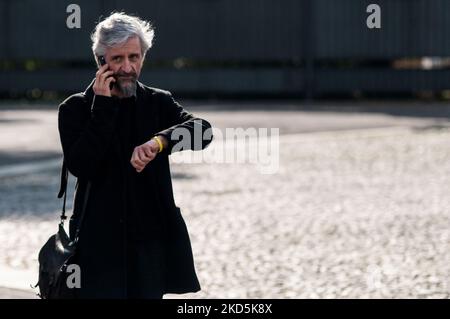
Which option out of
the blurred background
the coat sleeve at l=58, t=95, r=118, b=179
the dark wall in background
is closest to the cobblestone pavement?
the blurred background

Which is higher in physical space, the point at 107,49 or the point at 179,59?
the point at 107,49

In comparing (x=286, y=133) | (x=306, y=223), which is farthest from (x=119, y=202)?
(x=286, y=133)

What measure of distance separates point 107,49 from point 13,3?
80.7 ft

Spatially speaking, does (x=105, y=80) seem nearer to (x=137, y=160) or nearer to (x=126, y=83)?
(x=126, y=83)

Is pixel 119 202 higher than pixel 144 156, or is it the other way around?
pixel 144 156

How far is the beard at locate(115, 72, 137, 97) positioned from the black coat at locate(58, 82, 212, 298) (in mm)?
52

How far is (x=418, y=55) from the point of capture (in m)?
27.0

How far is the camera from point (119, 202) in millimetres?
4254

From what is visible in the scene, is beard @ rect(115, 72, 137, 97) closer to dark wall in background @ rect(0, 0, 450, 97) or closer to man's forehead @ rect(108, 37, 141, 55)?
man's forehead @ rect(108, 37, 141, 55)

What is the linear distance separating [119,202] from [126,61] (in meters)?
0.56

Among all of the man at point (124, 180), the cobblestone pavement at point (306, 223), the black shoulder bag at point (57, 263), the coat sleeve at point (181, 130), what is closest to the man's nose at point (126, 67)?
the man at point (124, 180)
